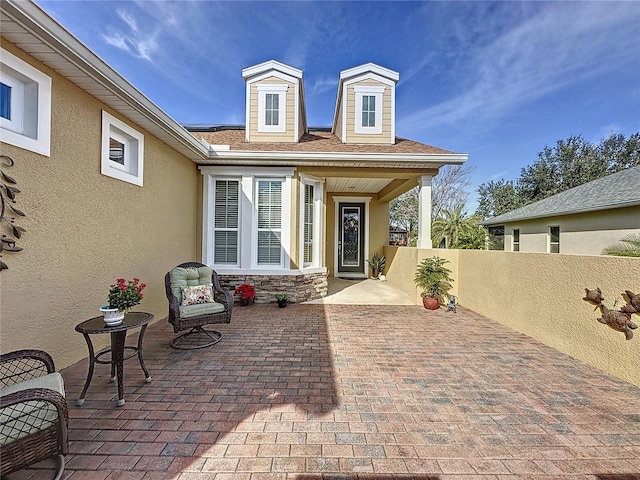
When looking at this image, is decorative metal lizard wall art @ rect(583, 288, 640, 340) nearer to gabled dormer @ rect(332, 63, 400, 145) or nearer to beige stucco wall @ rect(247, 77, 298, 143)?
gabled dormer @ rect(332, 63, 400, 145)

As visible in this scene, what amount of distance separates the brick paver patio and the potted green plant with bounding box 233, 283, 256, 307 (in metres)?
2.20

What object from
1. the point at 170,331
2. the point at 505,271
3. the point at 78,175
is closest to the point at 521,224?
the point at 505,271

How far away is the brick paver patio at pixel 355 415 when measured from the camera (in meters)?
1.90

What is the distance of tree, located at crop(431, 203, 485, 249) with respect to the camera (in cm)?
1294

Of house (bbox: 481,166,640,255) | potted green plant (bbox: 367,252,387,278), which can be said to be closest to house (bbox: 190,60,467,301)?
potted green plant (bbox: 367,252,387,278)

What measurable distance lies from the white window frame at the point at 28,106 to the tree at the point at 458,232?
1343cm

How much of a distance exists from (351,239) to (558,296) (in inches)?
287

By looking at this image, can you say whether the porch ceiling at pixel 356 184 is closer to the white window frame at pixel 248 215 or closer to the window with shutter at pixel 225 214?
the white window frame at pixel 248 215

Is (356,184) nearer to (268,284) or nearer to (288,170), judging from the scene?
(288,170)

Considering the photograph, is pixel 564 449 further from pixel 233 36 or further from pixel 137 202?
pixel 233 36

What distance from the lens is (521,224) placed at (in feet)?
43.0

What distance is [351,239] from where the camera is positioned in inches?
429

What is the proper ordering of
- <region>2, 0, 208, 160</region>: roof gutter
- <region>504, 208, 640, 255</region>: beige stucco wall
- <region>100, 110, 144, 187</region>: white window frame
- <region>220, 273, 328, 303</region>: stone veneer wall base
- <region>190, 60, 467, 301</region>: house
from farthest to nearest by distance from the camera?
<region>504, 208, 640, 255</region>: beige stucco wall < <region>220, 273, 328, 303</region>: stone veneer wall base < <region>190, 60, 467, 301</region>: house < <region>100, 110, 144, 187</region>: white window frame < <region>2, 0, 208, 160</region>: roof gutter

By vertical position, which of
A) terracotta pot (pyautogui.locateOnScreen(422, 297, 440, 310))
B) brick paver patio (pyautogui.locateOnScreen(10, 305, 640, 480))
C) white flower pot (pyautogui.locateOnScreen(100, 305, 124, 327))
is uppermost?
white flower pot (pyautogui.locateOnScreen(100, 305, 124, 327))
